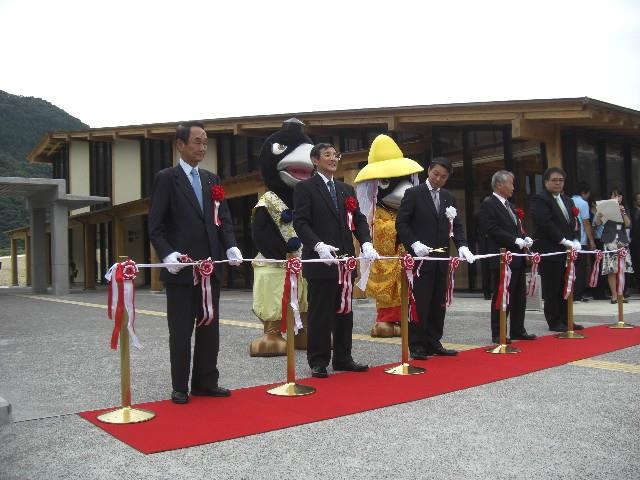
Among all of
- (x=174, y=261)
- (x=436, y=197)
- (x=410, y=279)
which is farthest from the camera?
(x=436, y=197)

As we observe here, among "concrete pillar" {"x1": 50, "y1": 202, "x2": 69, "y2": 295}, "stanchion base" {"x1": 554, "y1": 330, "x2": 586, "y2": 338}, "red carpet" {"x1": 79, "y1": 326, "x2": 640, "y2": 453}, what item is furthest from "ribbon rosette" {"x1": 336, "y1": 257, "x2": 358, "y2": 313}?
"concrete pillar" {"x1": 50, "y1": 202, "x2": 69, "y2": 295}

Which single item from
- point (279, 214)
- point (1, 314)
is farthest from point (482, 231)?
point (1, 314)

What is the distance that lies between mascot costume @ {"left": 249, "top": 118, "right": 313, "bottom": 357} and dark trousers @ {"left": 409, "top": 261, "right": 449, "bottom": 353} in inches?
44.5

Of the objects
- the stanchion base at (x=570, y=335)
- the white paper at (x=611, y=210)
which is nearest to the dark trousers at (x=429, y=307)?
the stanchion base at (x=570, y=335)

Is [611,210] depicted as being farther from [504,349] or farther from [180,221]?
[180,221]

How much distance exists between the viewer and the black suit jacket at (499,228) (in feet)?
19.9

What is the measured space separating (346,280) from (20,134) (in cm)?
6040

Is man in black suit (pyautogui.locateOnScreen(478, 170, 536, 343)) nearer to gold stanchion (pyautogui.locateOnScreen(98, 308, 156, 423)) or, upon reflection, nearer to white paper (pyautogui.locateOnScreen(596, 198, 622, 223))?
white paper (pyautogui.locateOnScreen(596, 198, 622, 223))

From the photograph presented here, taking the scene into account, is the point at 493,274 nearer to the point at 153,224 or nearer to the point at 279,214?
the point at 279,214

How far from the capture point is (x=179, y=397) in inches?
151

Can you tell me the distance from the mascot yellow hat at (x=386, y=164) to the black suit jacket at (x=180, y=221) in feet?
9.05

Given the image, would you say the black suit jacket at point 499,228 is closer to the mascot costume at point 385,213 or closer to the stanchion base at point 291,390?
the mascot costume at point 385,213

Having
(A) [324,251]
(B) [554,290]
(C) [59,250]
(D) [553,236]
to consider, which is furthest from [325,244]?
(C) [59,250]

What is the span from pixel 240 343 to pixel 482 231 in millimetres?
2708
